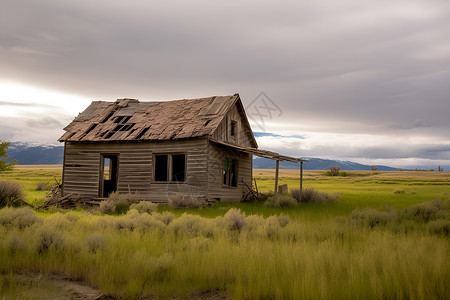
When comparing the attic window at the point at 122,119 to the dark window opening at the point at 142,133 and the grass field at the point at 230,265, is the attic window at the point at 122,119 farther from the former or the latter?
the grass field at the point at 230,265

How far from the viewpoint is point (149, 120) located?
21.2 m

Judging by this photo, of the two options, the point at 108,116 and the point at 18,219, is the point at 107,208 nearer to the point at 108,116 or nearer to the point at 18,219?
the point at 18,219

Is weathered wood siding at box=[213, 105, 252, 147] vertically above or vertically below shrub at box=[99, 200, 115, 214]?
above

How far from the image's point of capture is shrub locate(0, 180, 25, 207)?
1634 cm

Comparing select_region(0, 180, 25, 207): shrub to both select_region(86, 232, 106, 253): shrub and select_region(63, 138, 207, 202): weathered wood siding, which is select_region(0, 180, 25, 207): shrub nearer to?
select_region(63, 138, 207, 202): weathered wood siding

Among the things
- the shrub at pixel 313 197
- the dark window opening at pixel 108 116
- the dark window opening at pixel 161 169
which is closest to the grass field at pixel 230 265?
the shrub at pixel 313 197

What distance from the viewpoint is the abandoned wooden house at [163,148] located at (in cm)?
1873

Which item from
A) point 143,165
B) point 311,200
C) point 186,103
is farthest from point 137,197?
point 311,200

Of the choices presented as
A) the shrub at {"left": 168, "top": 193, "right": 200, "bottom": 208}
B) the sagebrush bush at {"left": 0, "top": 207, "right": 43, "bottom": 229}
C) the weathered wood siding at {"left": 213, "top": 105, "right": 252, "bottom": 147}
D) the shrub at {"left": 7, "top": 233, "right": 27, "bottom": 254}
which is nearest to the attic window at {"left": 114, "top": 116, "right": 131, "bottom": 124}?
the weathered wood siding at {"left": 213, "top": 105, "right": 252, "bottom": 147}

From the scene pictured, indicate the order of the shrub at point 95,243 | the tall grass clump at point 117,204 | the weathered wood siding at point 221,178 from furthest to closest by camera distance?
the weathered wood siding at point 221,178 → the tall grass clump at point 117,204 → the shrub at point 95,243

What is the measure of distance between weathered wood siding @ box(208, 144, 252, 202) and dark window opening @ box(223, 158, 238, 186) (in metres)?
0.26

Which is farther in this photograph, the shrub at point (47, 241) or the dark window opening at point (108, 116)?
the dark window opening at point (108, 116)

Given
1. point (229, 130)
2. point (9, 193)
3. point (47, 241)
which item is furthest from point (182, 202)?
point (47, 241)

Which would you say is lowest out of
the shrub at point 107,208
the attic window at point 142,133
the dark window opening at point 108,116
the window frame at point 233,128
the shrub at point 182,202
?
the shrub at point 107,208
